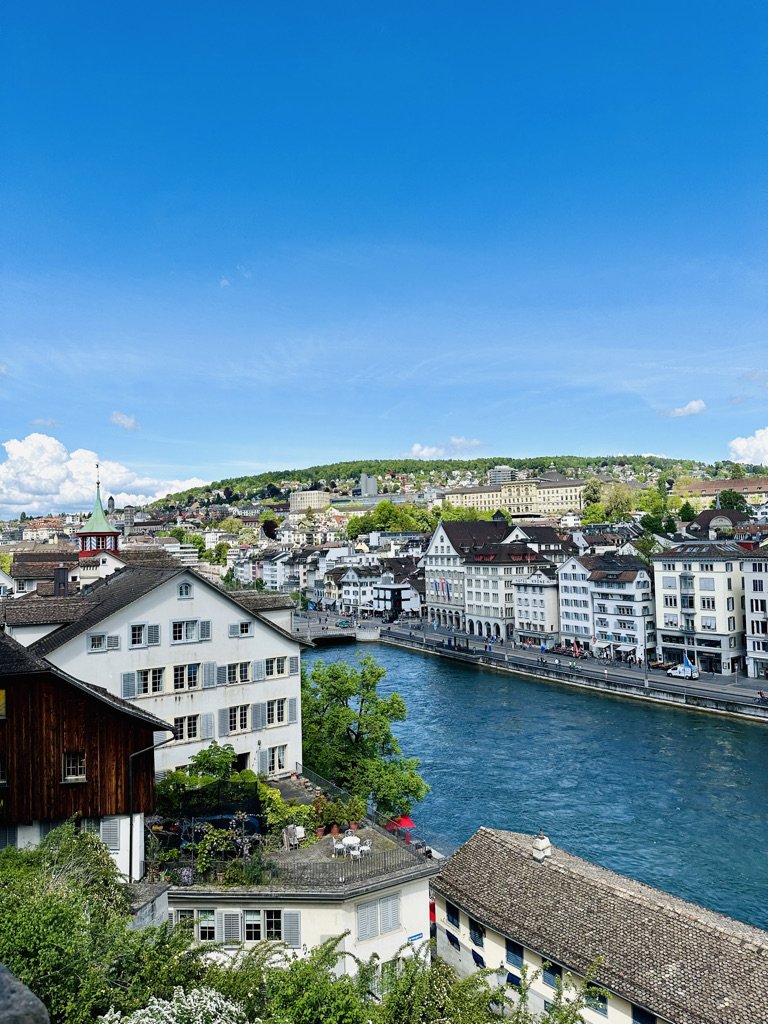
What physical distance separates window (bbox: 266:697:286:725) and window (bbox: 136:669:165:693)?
3732 mm

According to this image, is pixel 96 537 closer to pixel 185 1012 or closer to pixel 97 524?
pixel 97 524

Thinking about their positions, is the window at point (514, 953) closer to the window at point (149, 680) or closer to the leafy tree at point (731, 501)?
the window at point (149, 680)

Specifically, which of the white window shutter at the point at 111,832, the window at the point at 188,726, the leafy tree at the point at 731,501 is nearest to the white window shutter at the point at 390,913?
the white window shutter at the point at 111,832

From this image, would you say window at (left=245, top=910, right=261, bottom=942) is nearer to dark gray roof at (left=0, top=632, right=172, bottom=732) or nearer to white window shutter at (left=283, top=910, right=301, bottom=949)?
white window shutter at (left=283, top=910, right=301, bottom=949)

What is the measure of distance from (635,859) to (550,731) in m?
20.2

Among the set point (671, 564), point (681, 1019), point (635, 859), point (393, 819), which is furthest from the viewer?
point (671, 564)

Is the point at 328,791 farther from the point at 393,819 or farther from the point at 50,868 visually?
the point at 50,868

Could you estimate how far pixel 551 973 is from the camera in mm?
18734

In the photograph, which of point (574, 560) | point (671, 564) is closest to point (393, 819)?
point (671, 564)

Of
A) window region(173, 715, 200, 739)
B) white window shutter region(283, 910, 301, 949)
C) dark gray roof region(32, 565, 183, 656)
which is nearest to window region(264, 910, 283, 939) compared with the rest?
white window shutter region(283, 910, 301, 949)

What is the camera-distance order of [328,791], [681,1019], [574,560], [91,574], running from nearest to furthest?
[681,1019] → [328,791] → [91,574] → [574,560]

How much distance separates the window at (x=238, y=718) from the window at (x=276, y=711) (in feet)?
2.56

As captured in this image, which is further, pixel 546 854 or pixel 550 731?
pixel 550 731

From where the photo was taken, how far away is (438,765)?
44094 millimetres
